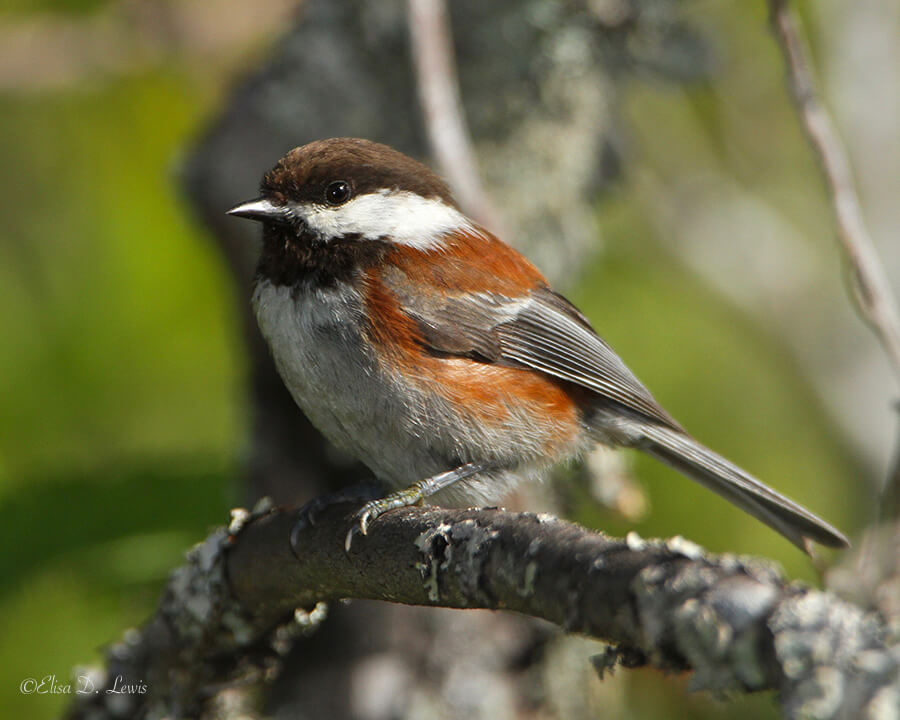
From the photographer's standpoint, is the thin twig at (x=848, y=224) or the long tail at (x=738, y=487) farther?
the long tail at (x=738, y=487)

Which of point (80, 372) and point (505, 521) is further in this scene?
point (80, 372)

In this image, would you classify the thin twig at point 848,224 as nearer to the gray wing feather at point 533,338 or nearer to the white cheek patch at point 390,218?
the gray wing feather at point 533,338

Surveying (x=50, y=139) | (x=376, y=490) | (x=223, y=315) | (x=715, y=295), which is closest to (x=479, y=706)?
(x=376, y=490)

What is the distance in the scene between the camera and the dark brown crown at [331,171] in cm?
235

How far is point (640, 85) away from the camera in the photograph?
12.6 ft

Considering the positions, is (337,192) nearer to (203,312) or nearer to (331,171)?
(331,171)

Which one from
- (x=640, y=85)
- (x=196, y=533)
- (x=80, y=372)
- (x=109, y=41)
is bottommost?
(x=196, y=533)

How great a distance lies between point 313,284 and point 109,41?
1987 millimetres

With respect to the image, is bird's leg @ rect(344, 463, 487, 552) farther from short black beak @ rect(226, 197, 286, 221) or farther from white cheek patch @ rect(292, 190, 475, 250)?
short black beak @ rect(226, 197, 286, 221)

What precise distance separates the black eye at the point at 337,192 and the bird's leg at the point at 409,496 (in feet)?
2.29

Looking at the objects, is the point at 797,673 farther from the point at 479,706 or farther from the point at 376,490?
the point at 479,706

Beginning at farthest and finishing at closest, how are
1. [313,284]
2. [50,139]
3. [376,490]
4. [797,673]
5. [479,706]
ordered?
1. [50,139]
2. [479,706]
3. [376,490]
4. [313,284]
5. [797,673]

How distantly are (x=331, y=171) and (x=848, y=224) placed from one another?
47.5 inches

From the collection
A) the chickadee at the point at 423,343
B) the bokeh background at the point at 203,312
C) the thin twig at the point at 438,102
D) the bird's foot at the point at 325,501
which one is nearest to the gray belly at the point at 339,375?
the chickadee at the point at 423,343
